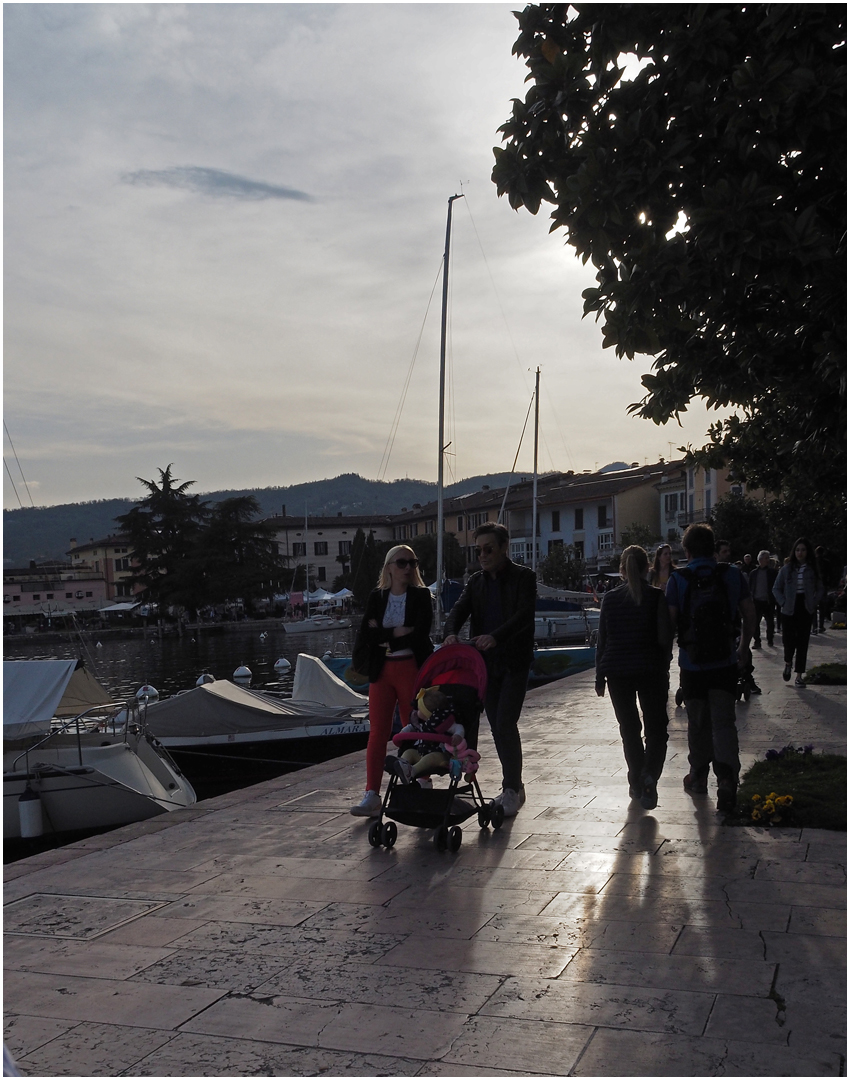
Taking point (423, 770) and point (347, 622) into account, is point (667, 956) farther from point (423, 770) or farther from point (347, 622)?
point (347, 622)

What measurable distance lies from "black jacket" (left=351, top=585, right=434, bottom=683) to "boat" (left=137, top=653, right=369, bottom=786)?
371 inches

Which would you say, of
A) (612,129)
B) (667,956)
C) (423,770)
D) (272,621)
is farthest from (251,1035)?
(272,621)

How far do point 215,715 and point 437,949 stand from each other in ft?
39.8

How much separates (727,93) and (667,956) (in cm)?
374

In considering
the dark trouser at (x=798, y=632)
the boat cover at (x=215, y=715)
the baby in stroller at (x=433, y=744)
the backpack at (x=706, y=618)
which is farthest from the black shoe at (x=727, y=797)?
the boat cover at (x=215, y=715)

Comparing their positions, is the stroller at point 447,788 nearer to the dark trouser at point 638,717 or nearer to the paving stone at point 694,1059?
the dark trouser at point 638,717

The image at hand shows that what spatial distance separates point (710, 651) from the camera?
21.8 feet

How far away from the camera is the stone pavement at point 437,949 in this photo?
10.6ft

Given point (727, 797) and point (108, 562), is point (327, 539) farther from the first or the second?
point (727, 797)

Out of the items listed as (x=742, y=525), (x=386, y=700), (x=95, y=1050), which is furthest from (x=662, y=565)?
(x=742, y=525)

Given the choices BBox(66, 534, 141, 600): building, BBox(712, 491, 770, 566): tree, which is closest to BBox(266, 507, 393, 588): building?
BBox(66, 534, 141, 600): building

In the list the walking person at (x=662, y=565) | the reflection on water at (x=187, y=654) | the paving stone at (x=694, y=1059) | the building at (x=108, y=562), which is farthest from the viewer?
the building at (x=108, y=562)

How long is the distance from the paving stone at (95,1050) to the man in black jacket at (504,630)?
11.0 feet

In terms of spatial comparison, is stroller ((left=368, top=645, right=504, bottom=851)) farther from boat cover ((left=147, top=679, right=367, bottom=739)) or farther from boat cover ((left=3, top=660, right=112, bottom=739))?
boat cover ((left=147, top=679, right=367, bottom=739))
